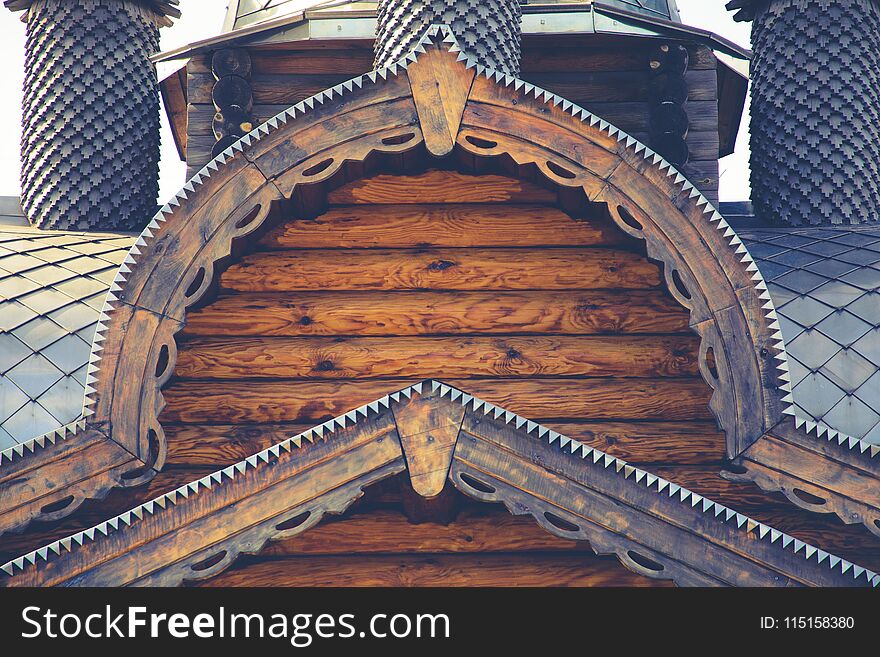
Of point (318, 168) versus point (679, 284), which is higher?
point (318, 168)

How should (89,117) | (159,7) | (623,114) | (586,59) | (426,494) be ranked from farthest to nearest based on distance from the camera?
(159,7) < (89,117) < (586,59) < (623,114) < (426,494)

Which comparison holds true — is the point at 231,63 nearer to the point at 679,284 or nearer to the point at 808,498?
the point at 679,284

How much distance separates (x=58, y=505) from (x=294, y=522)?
4.62ft

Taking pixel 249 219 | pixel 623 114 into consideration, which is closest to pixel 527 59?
pixel 623 114

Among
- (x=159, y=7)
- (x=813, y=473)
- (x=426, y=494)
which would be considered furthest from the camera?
(x=159, y=7)

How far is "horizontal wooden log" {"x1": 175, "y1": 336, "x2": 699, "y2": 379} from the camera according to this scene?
5.70 metres

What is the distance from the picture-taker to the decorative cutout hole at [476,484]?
419 cm

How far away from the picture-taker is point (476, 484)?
14.0ft

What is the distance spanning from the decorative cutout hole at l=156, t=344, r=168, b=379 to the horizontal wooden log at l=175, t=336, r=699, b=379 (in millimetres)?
651

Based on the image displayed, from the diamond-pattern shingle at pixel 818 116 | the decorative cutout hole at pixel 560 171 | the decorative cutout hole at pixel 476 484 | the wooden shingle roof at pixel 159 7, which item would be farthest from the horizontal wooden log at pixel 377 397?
the wooden shingle roof at pixel 159 7

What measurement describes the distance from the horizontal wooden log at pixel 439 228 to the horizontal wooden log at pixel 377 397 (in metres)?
0.72

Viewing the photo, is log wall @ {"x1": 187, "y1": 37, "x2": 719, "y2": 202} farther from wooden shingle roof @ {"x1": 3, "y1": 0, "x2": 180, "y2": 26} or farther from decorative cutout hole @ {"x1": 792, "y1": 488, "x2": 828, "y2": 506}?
decorative cutout hole @ {"x1": 792, "y1": 488, "x2": 828, "y2": 506}

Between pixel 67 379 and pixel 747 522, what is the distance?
142 inches

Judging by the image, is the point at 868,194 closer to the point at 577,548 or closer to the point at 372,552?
the point at 577,548
